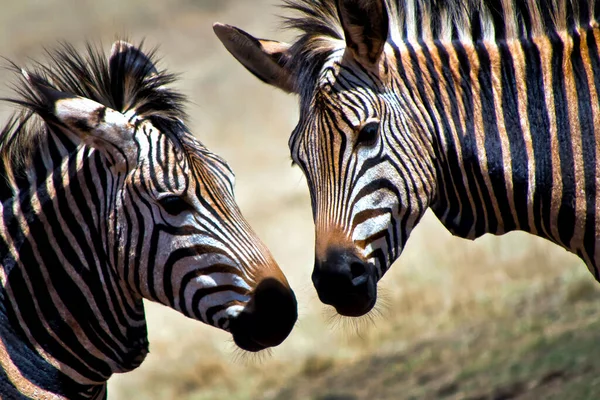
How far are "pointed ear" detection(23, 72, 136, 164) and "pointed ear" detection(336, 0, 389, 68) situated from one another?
1515 millimetres

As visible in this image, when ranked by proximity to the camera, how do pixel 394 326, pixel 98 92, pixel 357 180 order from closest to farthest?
pixel 357 180
pixel 98 92
pixel 394 326

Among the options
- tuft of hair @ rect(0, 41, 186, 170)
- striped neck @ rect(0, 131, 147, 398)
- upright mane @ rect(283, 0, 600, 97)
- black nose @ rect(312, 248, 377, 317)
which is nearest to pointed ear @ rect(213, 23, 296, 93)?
upright mane @ rect(283, 0, 600, 97)

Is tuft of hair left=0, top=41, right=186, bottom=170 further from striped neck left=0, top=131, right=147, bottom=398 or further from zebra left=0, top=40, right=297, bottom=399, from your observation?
striped neck left=0, top=131, right=147, bottom=398

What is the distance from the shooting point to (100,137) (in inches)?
208

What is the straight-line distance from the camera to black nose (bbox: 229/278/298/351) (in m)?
5.25

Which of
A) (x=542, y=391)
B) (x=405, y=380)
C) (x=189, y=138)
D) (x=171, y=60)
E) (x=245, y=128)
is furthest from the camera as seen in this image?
(x=171, y=60)

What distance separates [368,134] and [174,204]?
1288 millimetres

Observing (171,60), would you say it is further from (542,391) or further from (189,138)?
(189,138)

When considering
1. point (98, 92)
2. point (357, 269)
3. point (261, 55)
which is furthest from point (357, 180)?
point (98, 92)

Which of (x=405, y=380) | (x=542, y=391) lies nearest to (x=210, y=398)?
(x=405, y=380)

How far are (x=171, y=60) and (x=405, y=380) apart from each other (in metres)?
17.1

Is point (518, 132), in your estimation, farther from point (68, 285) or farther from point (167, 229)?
point (68, 285)

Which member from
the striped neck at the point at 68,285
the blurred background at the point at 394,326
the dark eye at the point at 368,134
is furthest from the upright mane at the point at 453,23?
the striped neck at the point at 68,285

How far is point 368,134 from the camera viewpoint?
17.1ft
